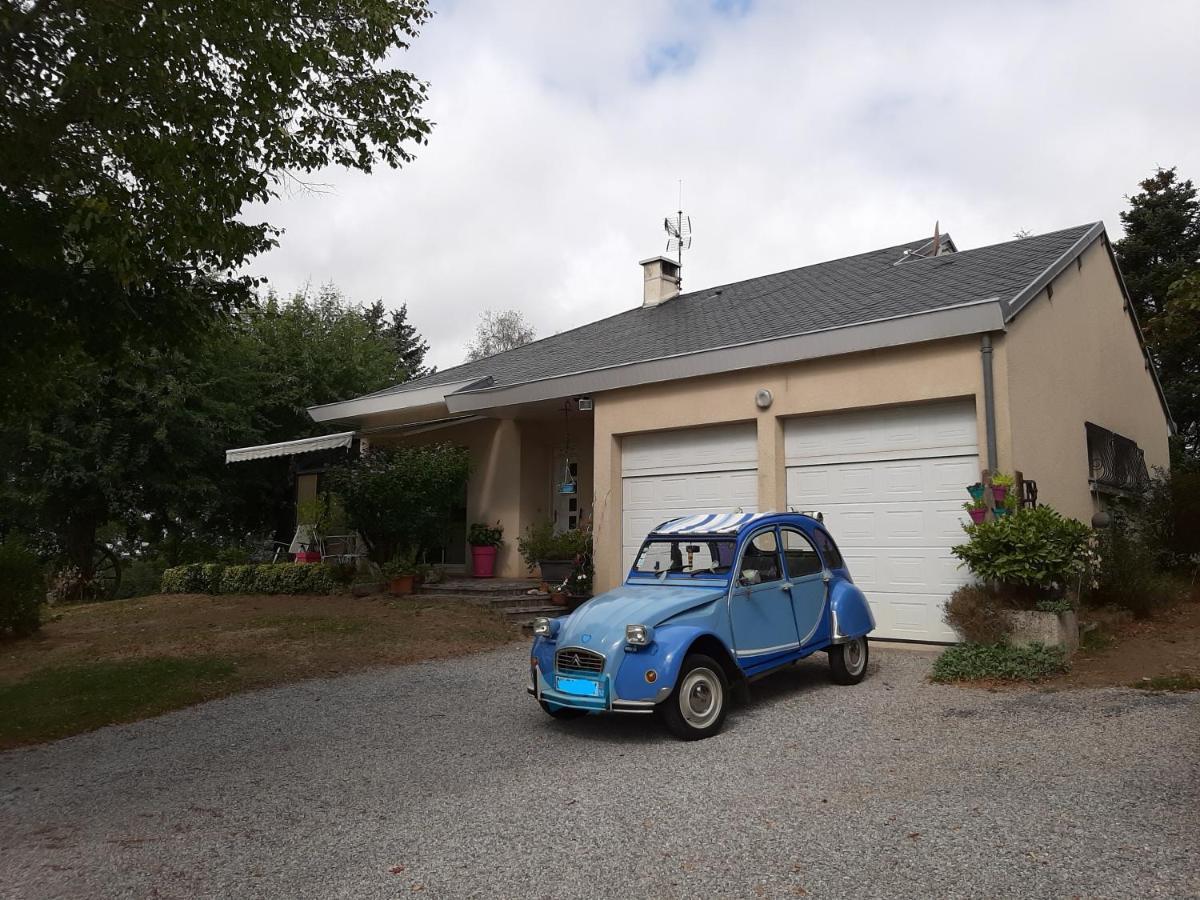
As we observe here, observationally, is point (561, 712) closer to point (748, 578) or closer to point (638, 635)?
point (638, 635)

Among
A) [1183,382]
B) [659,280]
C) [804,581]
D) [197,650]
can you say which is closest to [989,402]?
[804,581]

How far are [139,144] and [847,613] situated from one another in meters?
7.08

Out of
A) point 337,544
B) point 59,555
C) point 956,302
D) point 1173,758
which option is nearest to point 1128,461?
point 956,302

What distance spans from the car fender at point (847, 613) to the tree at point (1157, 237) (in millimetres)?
22103

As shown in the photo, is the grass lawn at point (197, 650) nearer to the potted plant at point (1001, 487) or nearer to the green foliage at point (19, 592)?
the green foliage at point (19, 592)

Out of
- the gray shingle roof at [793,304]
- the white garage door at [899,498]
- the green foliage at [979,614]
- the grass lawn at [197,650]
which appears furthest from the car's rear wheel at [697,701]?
the gray shingle roof at [793,304]

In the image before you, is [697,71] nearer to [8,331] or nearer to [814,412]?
[814,412]

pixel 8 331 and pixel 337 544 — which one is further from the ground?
pixel 8 331

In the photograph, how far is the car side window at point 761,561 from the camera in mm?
6840

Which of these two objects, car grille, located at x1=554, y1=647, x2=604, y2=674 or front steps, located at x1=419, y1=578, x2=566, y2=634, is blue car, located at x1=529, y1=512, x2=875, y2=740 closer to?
car grille, located at x1=554, y1=647, x2=604, y2=674

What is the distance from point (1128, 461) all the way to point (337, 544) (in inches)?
561

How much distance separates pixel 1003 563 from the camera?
816 centimetres

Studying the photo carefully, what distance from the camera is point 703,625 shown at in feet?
20.8

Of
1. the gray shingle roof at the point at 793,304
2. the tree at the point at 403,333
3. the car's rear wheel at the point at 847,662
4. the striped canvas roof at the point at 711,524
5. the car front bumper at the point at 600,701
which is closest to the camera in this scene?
the car front bumper at the point at 600,701
